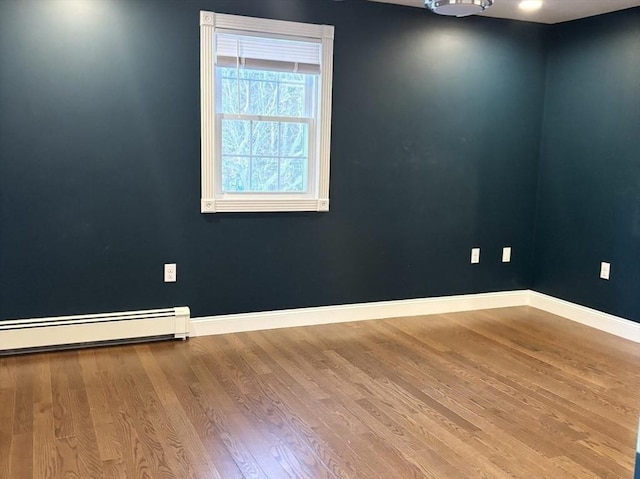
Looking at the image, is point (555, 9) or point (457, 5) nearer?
point (457, 5)

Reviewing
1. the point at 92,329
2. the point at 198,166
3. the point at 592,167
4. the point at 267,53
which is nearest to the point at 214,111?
the point at 198,166

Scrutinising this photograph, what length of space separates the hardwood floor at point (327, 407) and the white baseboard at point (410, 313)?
0.38 feet

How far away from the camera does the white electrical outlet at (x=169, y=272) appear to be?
388 cm

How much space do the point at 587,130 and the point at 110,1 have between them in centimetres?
348

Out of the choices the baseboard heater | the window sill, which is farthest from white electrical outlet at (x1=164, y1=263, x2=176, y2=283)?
the window sill

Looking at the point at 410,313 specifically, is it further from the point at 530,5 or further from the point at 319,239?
the point at 530,5

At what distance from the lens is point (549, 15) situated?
4.47 m

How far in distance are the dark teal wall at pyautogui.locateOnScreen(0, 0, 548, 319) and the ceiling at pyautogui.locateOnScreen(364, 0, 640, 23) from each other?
0.11 m

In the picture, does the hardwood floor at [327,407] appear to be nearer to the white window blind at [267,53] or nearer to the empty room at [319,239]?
the empty room at [319,239]

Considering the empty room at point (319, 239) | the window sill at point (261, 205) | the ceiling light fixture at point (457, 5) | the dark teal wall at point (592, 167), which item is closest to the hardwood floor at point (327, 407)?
the empty room at point (319, 239)

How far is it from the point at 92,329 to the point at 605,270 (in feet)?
11.9

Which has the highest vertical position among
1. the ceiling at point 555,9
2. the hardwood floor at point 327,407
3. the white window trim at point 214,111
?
the ceiling at point 555,9

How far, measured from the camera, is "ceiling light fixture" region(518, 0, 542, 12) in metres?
4.09

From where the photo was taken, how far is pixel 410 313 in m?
4.64
